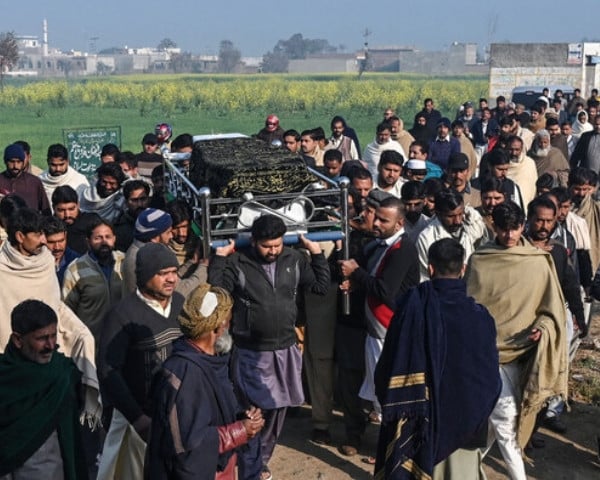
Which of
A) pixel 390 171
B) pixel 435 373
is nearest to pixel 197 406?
pixel 435 373

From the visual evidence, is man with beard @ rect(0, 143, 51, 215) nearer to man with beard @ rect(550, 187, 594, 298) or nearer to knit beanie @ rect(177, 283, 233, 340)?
man with beard @ rect(550, 187, 594, 298)

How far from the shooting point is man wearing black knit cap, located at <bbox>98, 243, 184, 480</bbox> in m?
4.46

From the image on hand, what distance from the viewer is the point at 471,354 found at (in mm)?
4414

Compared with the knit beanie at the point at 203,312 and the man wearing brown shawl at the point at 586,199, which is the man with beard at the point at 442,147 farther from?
the knit beanie at the point at 203,312

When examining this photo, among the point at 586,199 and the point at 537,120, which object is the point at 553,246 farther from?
the point at 537,120

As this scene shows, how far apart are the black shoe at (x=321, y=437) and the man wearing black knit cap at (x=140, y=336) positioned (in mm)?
2108

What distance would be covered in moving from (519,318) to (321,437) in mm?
1924

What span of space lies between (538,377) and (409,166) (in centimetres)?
374

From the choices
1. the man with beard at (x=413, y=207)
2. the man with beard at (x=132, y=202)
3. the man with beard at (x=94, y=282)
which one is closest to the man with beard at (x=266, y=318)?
the man with beard at (x=94, y=282)

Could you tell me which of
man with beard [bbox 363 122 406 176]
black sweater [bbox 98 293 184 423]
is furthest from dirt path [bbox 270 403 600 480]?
man with beard [bbox 363 122 406 176]

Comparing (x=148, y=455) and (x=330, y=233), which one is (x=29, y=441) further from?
(x=330, y=233)

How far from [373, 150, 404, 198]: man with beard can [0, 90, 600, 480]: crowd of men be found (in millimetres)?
20

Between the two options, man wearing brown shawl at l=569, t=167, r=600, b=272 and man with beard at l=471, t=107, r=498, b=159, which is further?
man with beard at l=471, t=107, r=498, b=159

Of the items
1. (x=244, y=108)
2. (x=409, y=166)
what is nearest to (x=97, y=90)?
(x=244, y=108)
